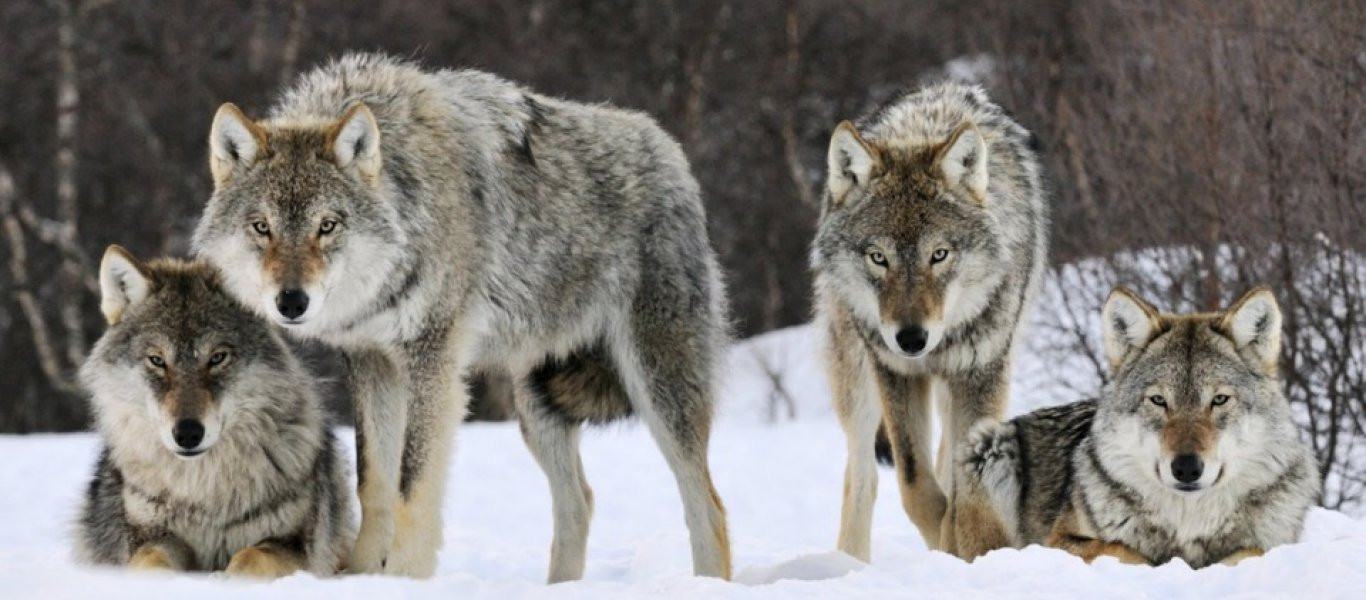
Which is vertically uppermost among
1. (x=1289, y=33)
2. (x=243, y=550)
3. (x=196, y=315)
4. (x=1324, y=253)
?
A: (x=1289, y=33)

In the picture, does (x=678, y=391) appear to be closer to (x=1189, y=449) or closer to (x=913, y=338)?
(x=913, y=338)

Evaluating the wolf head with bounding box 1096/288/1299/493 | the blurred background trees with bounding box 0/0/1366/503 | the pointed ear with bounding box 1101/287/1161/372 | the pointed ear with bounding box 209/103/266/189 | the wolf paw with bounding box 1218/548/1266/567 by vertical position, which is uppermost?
the blurred background trees with bounding box 0/0/1366/503

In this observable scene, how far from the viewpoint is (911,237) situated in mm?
6438

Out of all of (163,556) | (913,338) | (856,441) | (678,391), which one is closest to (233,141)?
(163,556)

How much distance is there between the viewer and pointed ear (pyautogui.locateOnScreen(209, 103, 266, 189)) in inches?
230

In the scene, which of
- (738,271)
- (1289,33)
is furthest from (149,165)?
(1289,33)

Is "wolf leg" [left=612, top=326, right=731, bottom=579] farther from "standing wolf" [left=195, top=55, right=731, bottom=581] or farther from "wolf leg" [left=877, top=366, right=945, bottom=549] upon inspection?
"wolf leg" [left=877, top=366, right=945, bottom=549]

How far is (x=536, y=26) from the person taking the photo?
21875 mm

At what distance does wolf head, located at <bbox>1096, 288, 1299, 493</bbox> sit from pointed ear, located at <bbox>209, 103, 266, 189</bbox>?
9.32ft

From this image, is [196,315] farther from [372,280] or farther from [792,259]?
[792,259]

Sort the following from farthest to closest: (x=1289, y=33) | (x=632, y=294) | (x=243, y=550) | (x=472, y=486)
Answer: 1. (x=472, y=486)
2. (x=1289, y=33)
3. (x=632, y=294)
4. (x=243, y=550)

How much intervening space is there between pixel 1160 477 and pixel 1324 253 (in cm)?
377

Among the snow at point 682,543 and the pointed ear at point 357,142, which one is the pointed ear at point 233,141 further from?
the snow at point 682,543

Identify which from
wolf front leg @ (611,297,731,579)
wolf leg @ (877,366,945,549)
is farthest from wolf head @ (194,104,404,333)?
wolf leg @ (877,366,945,549)
